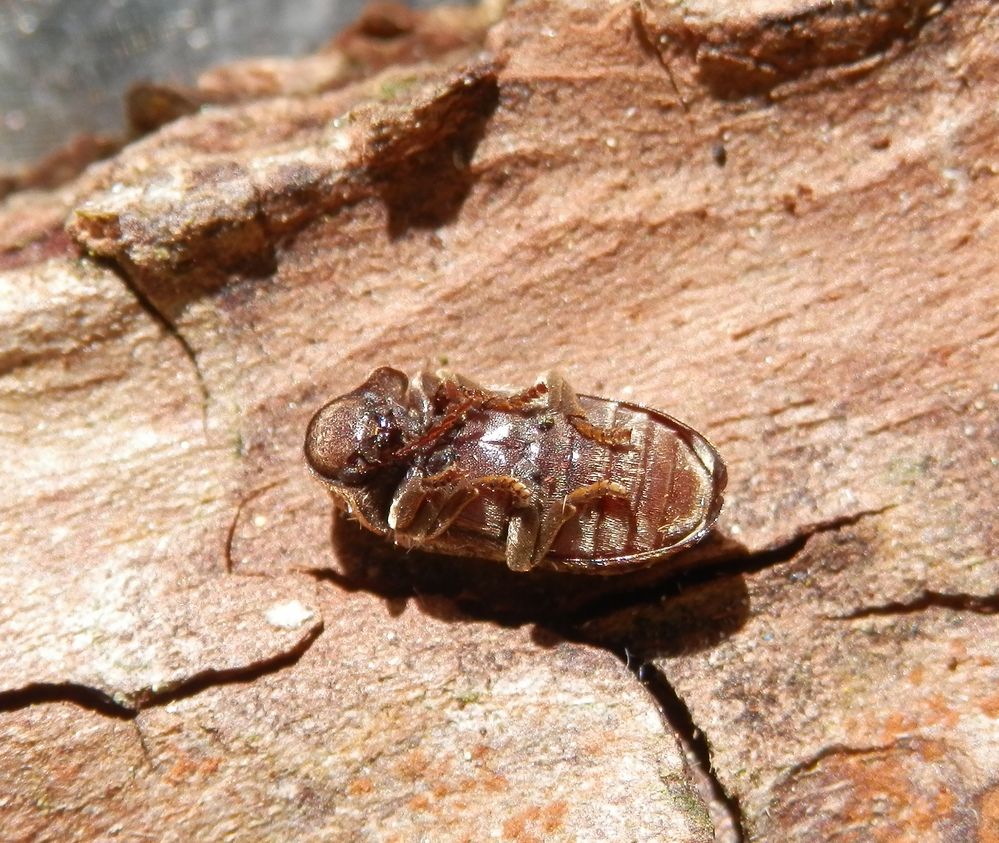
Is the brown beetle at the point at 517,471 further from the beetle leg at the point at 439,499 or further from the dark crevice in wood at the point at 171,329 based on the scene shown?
the dark crevice in wood at the point at 171,329

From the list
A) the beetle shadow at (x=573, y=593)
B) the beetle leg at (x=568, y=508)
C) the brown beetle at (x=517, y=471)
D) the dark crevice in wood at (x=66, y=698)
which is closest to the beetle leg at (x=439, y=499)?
the brown beetle at (x=517, y=471)

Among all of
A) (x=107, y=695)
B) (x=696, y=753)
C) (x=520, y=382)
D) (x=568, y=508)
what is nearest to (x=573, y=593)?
(x=568, y=508)

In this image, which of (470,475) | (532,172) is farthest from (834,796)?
(532,172)

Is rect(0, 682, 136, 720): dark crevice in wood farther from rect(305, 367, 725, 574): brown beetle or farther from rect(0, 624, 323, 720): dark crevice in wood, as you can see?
rect(305, 367, 725, 574): brown beetle

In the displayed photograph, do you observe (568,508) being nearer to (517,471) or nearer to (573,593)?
(517,471)

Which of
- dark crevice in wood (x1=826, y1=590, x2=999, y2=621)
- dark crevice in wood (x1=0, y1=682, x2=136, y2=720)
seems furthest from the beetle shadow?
dark crevice in wood (x1=0, y1=682, x2=136, y2=720)

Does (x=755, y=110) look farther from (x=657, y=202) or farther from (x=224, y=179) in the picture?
(x=224, y=179)

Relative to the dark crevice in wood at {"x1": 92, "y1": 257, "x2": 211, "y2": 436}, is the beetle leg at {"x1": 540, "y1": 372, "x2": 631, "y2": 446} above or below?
below
